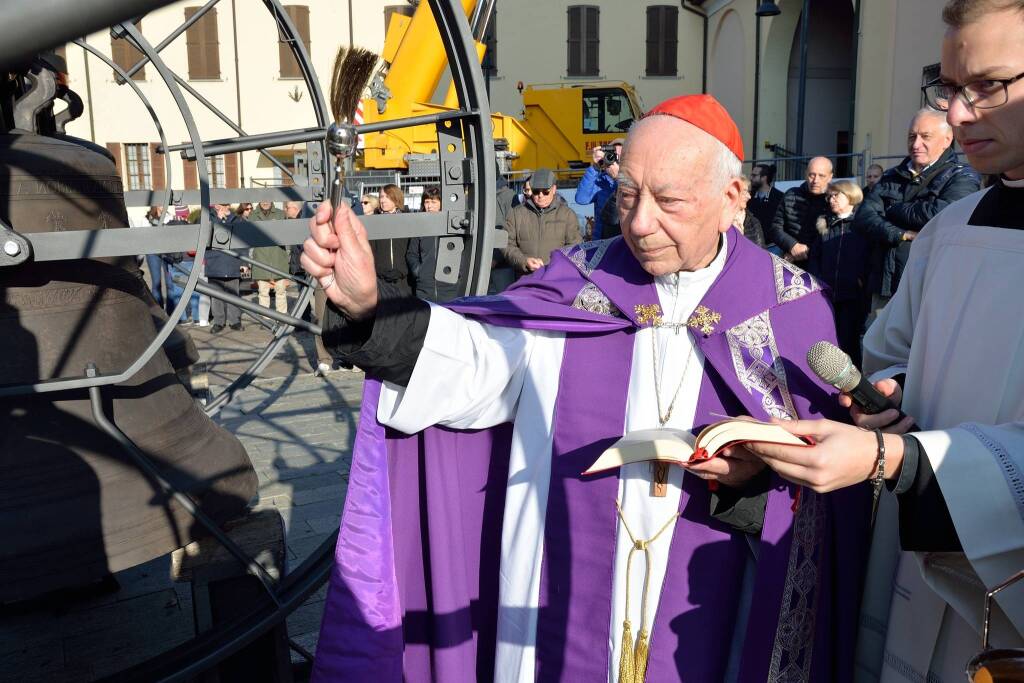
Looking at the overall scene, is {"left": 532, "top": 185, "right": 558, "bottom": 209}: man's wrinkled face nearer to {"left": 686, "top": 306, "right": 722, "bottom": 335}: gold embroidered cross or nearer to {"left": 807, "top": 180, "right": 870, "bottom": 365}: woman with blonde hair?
{"left": 807, "top": 180, "right": 870, "bottom": 365}: woman with blonde hair

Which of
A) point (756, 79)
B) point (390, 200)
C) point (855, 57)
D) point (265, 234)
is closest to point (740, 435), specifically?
point (265, 234)

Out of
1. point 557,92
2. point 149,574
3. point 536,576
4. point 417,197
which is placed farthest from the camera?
point 557,92

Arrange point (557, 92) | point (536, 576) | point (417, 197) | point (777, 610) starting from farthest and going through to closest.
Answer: point (557, 92) < point (417, 197) < point (536, 576) < point (777, 610)

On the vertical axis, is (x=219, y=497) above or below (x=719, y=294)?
below

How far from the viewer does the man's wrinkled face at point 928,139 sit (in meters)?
4.95

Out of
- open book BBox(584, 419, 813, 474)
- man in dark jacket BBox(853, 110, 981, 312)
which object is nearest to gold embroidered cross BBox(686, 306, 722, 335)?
open book BBox(584, 419, 813, 474)

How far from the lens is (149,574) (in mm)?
3654

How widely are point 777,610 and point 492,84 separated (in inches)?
954

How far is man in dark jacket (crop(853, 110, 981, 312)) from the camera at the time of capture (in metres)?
4.97

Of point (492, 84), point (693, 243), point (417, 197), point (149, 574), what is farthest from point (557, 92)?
point (693, 243)

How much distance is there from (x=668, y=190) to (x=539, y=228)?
18.2 ft

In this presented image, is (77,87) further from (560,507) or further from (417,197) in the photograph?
(560,507)

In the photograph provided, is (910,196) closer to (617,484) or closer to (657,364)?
(657,364)

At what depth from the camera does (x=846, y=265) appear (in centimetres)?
563
